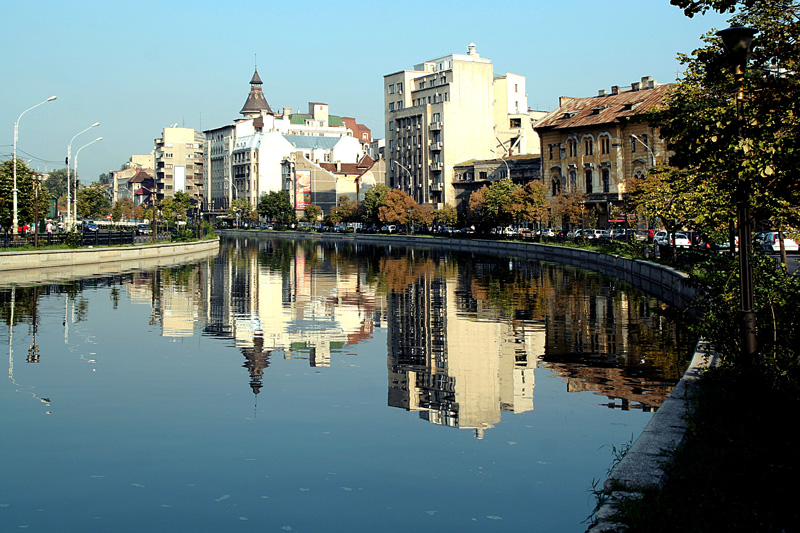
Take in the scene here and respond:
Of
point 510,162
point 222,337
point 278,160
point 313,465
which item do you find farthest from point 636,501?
point 278,160

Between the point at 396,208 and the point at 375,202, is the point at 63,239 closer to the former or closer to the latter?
the point at 396,208

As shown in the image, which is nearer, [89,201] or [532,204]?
[532,204]

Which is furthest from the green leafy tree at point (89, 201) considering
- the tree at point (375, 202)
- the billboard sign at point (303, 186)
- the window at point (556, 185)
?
the window at point (556, 185)

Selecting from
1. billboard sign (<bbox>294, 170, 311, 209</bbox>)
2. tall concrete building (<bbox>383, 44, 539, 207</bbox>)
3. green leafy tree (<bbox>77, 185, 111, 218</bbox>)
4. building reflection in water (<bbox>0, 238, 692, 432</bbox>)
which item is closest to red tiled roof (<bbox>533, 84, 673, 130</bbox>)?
tall concrete building (<bbox>383, 44, 539, 207</bbox>)

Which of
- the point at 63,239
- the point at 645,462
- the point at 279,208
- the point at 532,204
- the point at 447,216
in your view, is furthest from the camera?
the point at 279,208

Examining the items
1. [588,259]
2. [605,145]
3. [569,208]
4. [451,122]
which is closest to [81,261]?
[588,259]

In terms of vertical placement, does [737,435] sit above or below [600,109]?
below

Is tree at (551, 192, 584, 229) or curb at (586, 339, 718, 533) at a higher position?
tree at (551, 192, 584, 229)

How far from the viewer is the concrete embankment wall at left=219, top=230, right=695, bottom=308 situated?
3139cm

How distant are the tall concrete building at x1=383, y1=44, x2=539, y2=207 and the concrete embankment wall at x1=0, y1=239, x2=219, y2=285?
6669 cm

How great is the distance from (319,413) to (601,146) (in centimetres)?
8083

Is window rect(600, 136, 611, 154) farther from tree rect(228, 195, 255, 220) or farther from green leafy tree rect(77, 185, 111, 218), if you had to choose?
tree rect(228, 195, 255, 220)

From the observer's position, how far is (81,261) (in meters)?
50.5

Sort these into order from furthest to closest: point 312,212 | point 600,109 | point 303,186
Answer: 1. point 303,186
2. point 312,212
3. point 600,109
